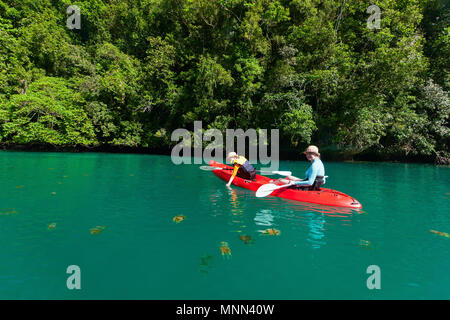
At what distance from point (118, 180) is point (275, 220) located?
7563 millimetres

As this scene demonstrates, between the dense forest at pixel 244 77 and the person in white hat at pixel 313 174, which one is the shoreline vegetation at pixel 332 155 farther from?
the person in white hat at pixel 313 174

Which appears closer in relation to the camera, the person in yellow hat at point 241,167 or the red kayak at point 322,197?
the red kayak at point 322,197

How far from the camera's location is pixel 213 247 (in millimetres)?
4582

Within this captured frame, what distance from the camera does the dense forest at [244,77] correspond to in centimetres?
1953

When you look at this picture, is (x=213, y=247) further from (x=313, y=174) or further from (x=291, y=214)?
(x=313, y=174)

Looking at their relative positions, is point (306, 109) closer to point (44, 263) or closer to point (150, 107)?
point (150, 107)

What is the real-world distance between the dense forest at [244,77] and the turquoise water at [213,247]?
13.0 meters

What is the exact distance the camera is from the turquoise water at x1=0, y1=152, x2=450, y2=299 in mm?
3369

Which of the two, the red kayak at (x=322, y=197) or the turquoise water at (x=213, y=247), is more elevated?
the red kayak at (x=322, y=197)

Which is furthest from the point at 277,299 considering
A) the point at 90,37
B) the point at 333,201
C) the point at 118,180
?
the point at 90,37

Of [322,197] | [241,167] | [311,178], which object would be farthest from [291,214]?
[241,167]

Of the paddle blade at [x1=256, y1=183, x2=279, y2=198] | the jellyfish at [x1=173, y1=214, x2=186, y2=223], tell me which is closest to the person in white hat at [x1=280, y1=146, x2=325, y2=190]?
the paddle blade at [x1=256, y1=183, x2=279, y2=198]

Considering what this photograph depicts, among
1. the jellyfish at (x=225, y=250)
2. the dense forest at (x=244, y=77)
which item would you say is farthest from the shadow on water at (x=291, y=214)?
the dense forest at (x=244, y=77)

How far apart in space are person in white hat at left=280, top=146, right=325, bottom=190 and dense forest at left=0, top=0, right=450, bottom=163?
11568 mm
